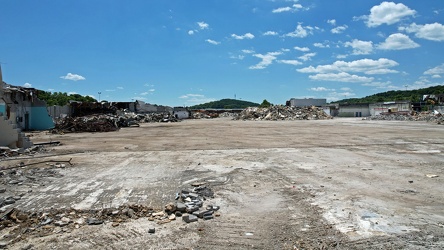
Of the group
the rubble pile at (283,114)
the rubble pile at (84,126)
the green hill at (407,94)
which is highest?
the green hill at (407,94)

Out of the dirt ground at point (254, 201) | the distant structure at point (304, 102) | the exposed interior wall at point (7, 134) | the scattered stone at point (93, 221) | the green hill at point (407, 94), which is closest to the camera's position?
the dirt ground at point (254, 201)

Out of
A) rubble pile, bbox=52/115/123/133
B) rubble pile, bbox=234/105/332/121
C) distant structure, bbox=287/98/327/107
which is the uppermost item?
distant structure, bbox=287/98/327/107

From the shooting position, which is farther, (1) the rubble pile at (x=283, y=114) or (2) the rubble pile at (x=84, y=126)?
(1) the rubble pile at (x=283, y=114)

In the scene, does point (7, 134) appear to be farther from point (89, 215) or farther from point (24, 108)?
point (24, 108)

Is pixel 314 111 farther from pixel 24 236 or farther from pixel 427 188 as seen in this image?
pixel 24 236

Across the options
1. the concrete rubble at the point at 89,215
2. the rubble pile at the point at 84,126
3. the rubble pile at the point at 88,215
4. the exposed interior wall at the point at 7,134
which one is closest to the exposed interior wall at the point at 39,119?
the rubble pile at the point at 84,126

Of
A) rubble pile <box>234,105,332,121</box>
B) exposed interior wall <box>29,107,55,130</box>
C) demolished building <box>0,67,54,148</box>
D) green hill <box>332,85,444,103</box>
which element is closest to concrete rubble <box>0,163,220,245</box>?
demolished building <box>0,67,54,148</box>

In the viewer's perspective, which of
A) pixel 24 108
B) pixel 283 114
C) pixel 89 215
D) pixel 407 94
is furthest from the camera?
pixel 407 94

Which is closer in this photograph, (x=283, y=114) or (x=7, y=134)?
(x=7, y=134)

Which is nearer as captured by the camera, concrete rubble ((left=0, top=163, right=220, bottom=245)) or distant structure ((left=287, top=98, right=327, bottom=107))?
concrete rubble ((left=0, top=163, right=220, bottom=245))

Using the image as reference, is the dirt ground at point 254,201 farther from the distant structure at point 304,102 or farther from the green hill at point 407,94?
the green hill at point 407,94

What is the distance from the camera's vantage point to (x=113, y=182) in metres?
8.23

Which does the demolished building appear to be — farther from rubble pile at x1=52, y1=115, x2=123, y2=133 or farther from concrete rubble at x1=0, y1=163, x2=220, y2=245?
concrete rubble at x1=0, y1=163, x2=220, y2=245

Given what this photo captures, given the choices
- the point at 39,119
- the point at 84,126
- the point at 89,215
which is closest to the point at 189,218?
the point at 89,215
